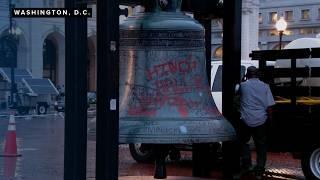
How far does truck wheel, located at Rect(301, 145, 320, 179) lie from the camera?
9.85 metres

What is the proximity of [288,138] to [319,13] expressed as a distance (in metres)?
78.8

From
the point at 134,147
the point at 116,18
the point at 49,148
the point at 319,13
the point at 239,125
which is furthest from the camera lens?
the point at 319,13

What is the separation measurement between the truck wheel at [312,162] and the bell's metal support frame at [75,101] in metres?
5.13

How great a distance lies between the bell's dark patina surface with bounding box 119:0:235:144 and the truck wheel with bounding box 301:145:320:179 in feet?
12.7

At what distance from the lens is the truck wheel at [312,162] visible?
9.85 metres

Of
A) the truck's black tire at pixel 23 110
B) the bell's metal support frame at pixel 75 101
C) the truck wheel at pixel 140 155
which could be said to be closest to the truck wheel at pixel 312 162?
the truck wheel at pixel 140 155

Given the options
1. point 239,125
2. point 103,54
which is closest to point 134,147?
point 239,125

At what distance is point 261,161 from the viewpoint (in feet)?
31.3

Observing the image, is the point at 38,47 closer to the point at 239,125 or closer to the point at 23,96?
the point at 23,96

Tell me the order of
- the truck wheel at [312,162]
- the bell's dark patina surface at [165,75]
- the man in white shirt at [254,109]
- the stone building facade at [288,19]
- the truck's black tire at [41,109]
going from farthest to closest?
1. the stone building facade at [288,19]
2. the truck's black tire at [41,109]
3. the truck wheel at [312,162]
4. the man in white shirt at [254,109]
5. the bell's dark patina surface at [165,75]

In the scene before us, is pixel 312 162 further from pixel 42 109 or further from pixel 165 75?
pixel 42 109

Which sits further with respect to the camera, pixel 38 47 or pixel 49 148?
pixel 38 47

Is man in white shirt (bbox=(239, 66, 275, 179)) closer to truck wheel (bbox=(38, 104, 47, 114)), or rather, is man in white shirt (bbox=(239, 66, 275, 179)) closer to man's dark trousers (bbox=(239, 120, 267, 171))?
man's dark trousers (bbox=(239, 120, 267, 171))

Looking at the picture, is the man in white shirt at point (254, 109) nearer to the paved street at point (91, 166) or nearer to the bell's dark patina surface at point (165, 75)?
the paved street at point (91, 166)
